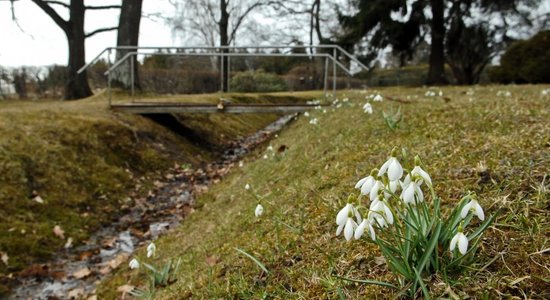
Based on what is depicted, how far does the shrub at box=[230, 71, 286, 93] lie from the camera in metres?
11.0

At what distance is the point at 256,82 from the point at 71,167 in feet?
19.2

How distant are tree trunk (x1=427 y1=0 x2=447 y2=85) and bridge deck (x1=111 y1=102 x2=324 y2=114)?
12.7 meters

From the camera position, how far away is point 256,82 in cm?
1144

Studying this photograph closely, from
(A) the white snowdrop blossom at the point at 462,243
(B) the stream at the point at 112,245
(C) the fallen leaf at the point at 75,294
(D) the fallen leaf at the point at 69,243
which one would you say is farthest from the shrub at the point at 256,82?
(A) the white snowdrop blossom at the point at 462,243

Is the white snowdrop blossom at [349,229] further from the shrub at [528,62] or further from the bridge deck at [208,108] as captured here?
the shrub at [528,62]

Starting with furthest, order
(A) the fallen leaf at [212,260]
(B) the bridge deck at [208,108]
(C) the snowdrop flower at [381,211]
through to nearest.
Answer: (B) the bridge deck at [208,108] < (A) the fallen leaf at [212,260] < (C) the snowdrop flower at [381,211]

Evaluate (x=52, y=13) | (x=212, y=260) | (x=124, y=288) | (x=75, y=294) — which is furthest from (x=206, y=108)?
(x=52, y=13)

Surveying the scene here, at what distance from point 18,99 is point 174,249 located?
20.4 m

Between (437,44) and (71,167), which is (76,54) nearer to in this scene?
(71,167)

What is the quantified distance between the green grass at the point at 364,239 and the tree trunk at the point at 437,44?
17.6m

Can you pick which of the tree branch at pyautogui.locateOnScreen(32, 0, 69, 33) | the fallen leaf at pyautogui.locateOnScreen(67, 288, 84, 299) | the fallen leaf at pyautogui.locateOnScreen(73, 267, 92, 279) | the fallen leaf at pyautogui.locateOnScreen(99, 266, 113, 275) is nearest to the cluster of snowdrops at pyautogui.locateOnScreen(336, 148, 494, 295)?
the fallen leaf at pyautogui.locateOnScreen(67, 288, 84, 299)

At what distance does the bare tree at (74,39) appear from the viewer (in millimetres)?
15141

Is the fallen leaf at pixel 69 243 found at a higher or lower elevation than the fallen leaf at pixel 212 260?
lower

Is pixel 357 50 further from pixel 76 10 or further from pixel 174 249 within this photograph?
pixel 174 249
